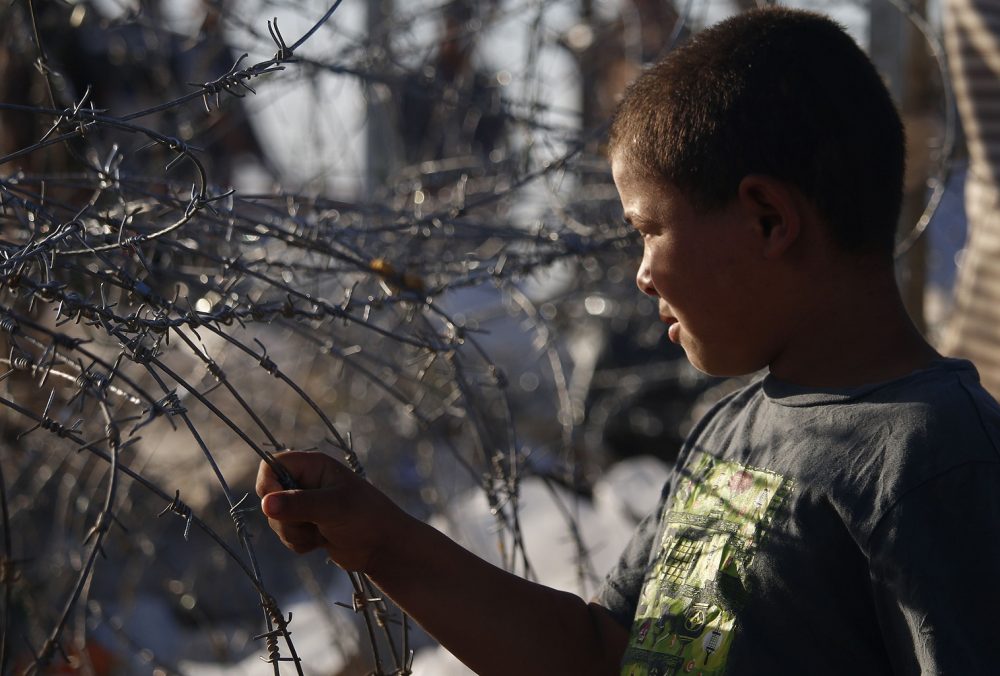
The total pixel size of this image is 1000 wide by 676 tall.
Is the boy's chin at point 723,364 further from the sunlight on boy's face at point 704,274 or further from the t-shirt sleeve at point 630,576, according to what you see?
the t-shirt sleeve at point 630,576

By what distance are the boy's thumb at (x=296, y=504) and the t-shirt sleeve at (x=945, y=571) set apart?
480 millimetres

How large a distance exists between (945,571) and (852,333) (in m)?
0.27

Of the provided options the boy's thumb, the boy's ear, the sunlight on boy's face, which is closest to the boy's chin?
the sunlight on boy's face

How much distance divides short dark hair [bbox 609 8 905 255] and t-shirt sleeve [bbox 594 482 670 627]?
374 mm

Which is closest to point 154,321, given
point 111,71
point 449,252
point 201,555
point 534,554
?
point 449,252

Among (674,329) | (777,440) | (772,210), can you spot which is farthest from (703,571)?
(772,210)

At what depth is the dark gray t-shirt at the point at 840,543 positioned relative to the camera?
2.75 ft

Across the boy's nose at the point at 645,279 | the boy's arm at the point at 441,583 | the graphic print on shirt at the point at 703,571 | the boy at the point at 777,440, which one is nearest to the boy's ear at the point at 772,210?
the boy at the point at 777,440

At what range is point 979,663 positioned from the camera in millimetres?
823

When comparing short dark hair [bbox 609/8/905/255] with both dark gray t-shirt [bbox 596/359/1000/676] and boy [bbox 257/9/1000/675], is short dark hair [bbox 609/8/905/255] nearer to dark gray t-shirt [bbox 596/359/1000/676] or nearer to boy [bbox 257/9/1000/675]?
boy [bbox 257/9/1000/675]

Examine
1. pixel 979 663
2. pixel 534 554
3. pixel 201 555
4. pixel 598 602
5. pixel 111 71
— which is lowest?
pixel 979 663

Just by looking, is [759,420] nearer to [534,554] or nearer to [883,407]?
[883,407]

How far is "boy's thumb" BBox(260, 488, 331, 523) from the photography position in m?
0.97

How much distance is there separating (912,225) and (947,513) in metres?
1.77
